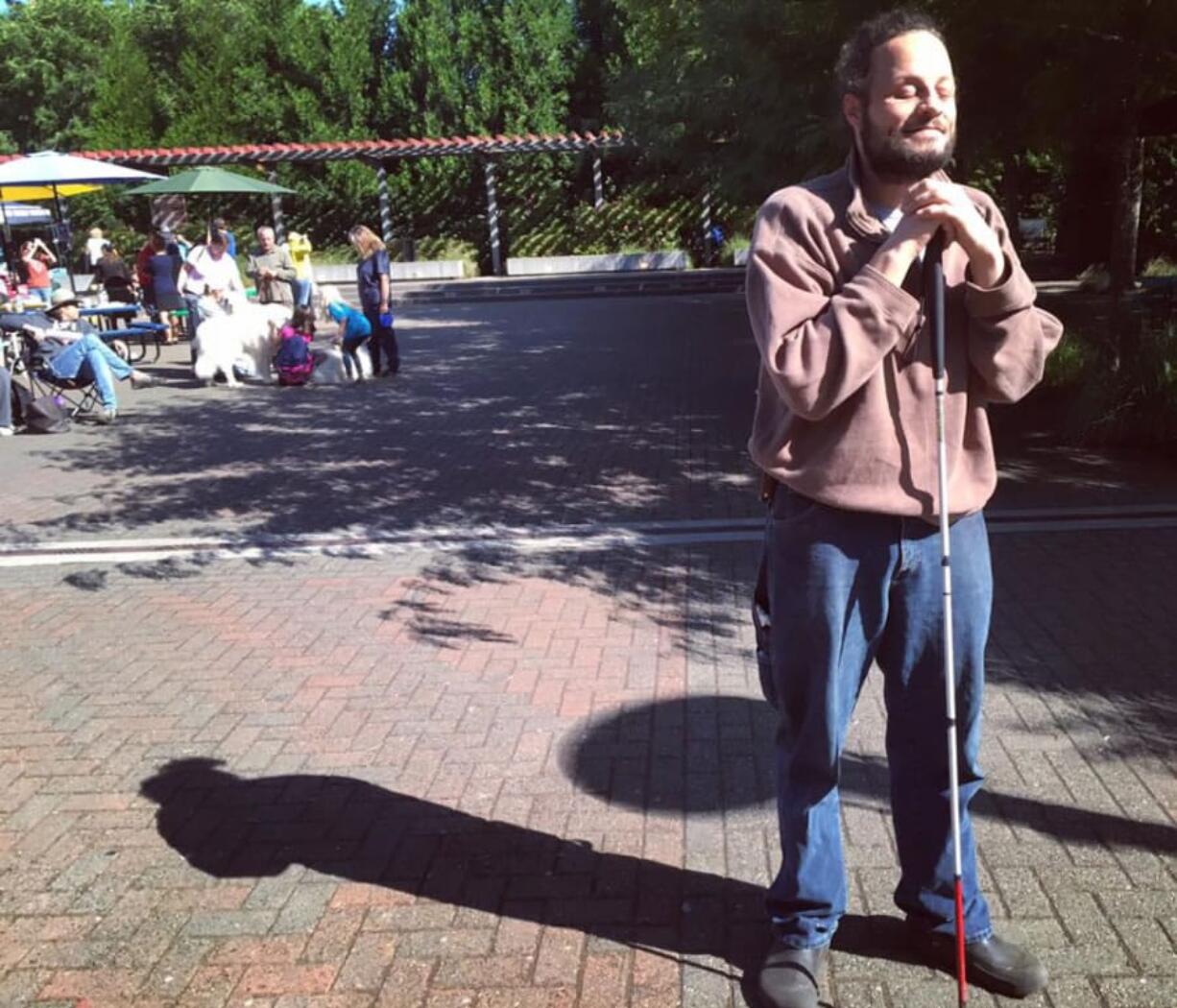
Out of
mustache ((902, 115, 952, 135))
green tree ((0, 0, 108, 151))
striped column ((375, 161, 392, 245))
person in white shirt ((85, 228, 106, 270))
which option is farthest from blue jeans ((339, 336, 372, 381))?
green tree ((0, 0, 108, 151))

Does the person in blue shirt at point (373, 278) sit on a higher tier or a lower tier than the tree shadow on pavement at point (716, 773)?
higher

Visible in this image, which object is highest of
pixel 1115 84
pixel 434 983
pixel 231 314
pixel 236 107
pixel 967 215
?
pixel 236 107

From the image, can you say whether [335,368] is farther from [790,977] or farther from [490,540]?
[790,977]

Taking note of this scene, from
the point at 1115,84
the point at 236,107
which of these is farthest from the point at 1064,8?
the point at 236,107

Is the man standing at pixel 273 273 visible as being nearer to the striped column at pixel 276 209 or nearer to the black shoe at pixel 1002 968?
the striped column at pixel 276 209

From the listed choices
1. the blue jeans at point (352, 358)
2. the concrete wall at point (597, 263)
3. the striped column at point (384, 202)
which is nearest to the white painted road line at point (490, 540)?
the blue jeans at point (352, 358)

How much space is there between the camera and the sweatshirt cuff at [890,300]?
2107 mm

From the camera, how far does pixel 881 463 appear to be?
228 centimetres

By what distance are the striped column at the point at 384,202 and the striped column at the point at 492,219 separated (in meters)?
2.66

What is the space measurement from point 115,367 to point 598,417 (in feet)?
17.1

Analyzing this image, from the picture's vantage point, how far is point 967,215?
2.08m

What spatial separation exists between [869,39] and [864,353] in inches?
24.1

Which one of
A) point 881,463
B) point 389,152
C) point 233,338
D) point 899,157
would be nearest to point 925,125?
point 899,157

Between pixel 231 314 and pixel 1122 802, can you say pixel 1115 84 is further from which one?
pixel 231 314
